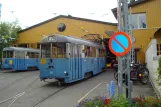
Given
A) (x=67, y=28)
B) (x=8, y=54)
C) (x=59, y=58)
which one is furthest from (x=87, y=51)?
(x=67, y=28)

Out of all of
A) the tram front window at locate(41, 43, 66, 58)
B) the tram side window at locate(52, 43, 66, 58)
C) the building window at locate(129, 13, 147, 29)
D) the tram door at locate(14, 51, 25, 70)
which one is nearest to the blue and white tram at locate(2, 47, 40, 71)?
the tram door at locate(14, 51, 25, 70)

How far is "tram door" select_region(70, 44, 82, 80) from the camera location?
48.4 feet

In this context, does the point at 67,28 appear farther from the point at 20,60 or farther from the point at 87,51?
the point at 87,51

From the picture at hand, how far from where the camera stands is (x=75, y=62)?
49.9 ft

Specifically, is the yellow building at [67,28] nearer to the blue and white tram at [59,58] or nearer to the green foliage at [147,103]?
the blue and white tram at [59,58]

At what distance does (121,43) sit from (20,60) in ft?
74.2

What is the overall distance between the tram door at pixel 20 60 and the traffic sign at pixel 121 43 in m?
21.8

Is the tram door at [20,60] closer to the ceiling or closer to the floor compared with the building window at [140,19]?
closer to the floor

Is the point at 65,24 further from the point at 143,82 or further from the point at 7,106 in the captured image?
the point at 7,106

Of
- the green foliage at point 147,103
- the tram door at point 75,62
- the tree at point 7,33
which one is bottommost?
the green foliage at point 147,103

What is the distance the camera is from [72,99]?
413 inches

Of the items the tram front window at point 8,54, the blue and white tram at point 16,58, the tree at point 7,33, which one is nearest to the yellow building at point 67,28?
the tree at point 7,33

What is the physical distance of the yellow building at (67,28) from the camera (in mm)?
30906

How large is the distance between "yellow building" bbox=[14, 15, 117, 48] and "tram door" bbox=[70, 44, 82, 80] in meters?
15.1
